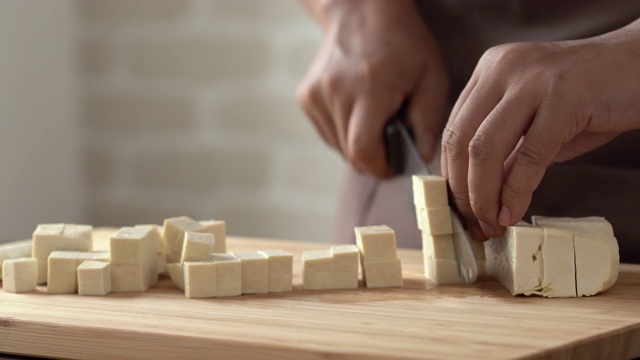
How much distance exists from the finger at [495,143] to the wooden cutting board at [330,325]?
0.55 ft

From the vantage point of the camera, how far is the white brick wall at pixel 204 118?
3.22 m

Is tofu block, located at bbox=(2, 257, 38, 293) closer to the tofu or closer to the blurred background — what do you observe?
the tofu

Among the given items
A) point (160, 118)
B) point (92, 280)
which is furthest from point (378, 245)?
point (160, 118)

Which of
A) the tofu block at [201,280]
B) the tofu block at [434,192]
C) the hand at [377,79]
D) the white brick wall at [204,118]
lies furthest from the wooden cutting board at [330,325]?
the white brick wall at [204,118]

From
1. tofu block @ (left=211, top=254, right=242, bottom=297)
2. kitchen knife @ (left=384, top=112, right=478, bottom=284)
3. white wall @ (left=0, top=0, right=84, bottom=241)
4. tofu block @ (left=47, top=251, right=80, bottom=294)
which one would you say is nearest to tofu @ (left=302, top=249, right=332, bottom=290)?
tofu block @ (left=211, top=254, right=242, bottom=297)

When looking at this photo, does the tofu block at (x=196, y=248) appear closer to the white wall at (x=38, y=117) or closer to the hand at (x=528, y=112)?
the hand at (x=528, y=112)

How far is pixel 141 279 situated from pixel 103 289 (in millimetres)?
62

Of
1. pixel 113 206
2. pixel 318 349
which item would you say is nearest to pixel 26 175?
pixel 113 206

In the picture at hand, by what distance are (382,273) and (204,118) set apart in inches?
73.1

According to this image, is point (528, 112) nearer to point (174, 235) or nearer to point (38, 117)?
point (174, 235)

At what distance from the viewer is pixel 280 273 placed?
1.53 meters

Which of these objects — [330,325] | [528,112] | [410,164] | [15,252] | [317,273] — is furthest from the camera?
[410,164]

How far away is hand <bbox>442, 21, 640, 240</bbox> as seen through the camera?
1441 mm

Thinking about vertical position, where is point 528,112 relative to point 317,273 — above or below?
above
